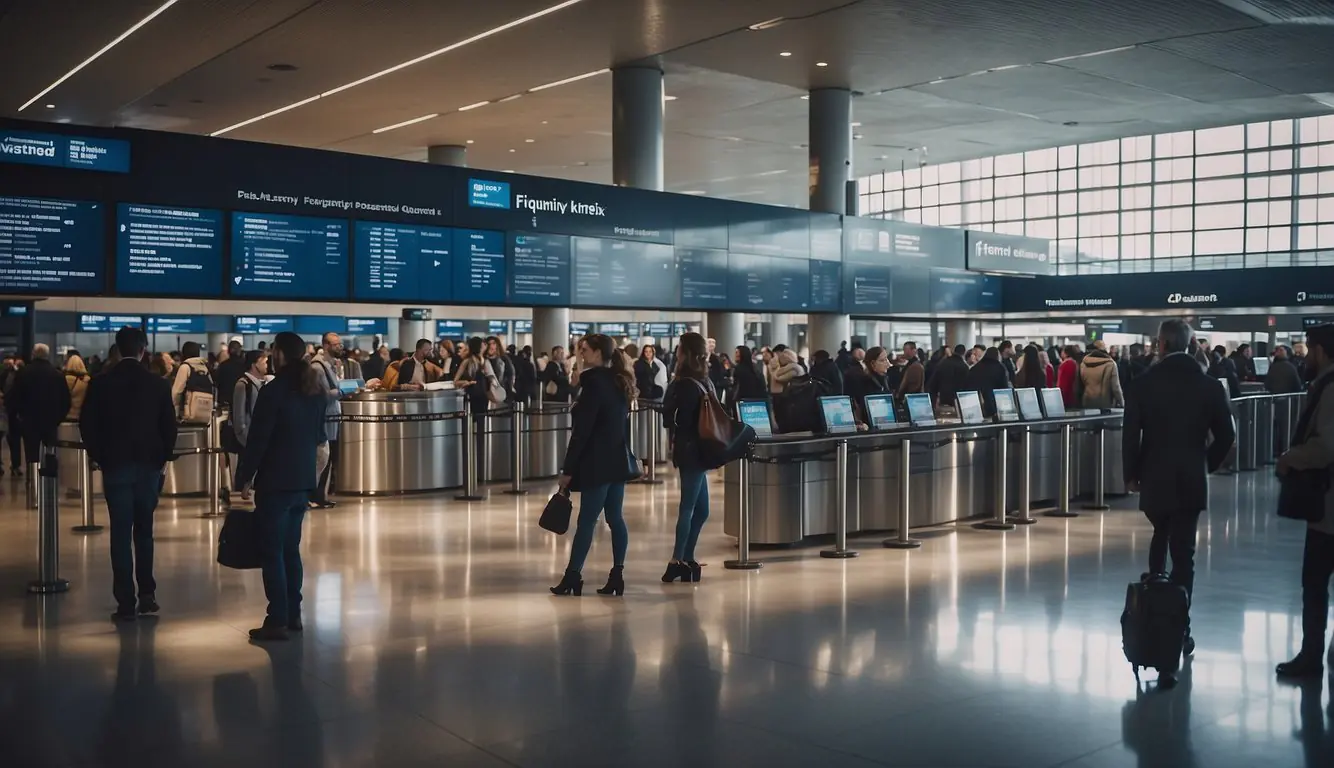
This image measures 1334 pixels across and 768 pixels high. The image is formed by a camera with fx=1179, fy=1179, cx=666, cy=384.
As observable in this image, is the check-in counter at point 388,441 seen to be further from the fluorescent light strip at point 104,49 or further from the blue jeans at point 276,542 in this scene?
the blue jeans at point 276,542

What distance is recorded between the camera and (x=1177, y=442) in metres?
6.10

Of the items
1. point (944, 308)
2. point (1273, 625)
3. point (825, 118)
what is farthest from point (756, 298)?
point (1273, 625)

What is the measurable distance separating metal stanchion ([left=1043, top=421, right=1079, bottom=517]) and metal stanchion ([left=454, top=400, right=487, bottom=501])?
6.13m

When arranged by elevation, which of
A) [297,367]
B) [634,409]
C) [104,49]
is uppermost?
[104,49]

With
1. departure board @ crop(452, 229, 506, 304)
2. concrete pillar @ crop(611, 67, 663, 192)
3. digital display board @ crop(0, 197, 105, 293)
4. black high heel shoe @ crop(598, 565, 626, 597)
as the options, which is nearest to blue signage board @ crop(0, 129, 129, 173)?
digital display board @ crop(0, 197, 105, 293)

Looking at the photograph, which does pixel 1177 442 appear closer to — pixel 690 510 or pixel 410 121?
pixel 690 510

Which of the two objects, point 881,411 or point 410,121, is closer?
point 881,411

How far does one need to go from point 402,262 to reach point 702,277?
15.4 ft

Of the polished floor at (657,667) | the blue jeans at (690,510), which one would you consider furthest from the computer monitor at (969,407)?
the blue jeans at (690,510)

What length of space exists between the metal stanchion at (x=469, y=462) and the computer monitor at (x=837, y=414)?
4869mm

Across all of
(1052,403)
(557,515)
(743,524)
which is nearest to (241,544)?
Answer: (557,515)

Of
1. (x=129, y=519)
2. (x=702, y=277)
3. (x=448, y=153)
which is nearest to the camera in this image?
(x=129, y=519)

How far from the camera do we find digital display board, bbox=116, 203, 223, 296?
11.5 m

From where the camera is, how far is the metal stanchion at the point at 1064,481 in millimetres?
11888
